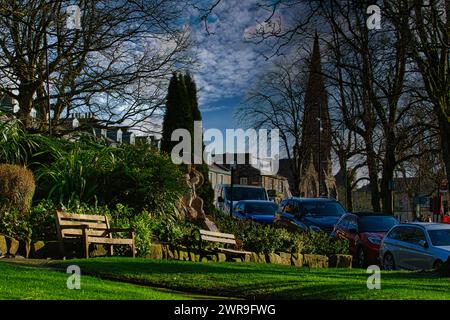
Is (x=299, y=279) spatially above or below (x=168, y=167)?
below

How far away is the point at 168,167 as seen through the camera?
17.5m

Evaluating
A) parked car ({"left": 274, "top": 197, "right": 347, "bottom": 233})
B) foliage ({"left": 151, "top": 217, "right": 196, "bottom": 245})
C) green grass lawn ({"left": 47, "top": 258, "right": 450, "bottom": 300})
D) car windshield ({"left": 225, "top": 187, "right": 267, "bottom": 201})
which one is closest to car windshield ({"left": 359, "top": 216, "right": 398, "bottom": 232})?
parked car ({"left": 274, "top": 197, "right": 347, "bottom": 233})

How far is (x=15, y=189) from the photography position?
1420cm

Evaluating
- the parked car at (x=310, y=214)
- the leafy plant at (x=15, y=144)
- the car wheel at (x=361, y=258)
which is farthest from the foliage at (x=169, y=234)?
the parked car at (x=310, y=214)

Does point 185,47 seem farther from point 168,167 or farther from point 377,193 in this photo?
point 377,193

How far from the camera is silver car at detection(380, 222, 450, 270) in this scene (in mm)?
15665

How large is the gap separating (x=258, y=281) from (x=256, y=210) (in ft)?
55.8

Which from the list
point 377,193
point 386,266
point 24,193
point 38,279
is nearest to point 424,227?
point 386,266

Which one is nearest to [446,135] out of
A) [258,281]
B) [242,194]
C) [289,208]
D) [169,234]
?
[258,281]

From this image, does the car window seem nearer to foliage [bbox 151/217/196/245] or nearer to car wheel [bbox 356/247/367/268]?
car wheel [bbox 356/247/367/268]

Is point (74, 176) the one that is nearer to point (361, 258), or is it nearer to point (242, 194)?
point (361, 258)

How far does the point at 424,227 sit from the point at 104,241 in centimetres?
858

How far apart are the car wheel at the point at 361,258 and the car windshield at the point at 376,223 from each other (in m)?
0.73

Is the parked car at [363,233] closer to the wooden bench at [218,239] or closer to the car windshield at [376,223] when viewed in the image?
the car windshield at [376,223]
